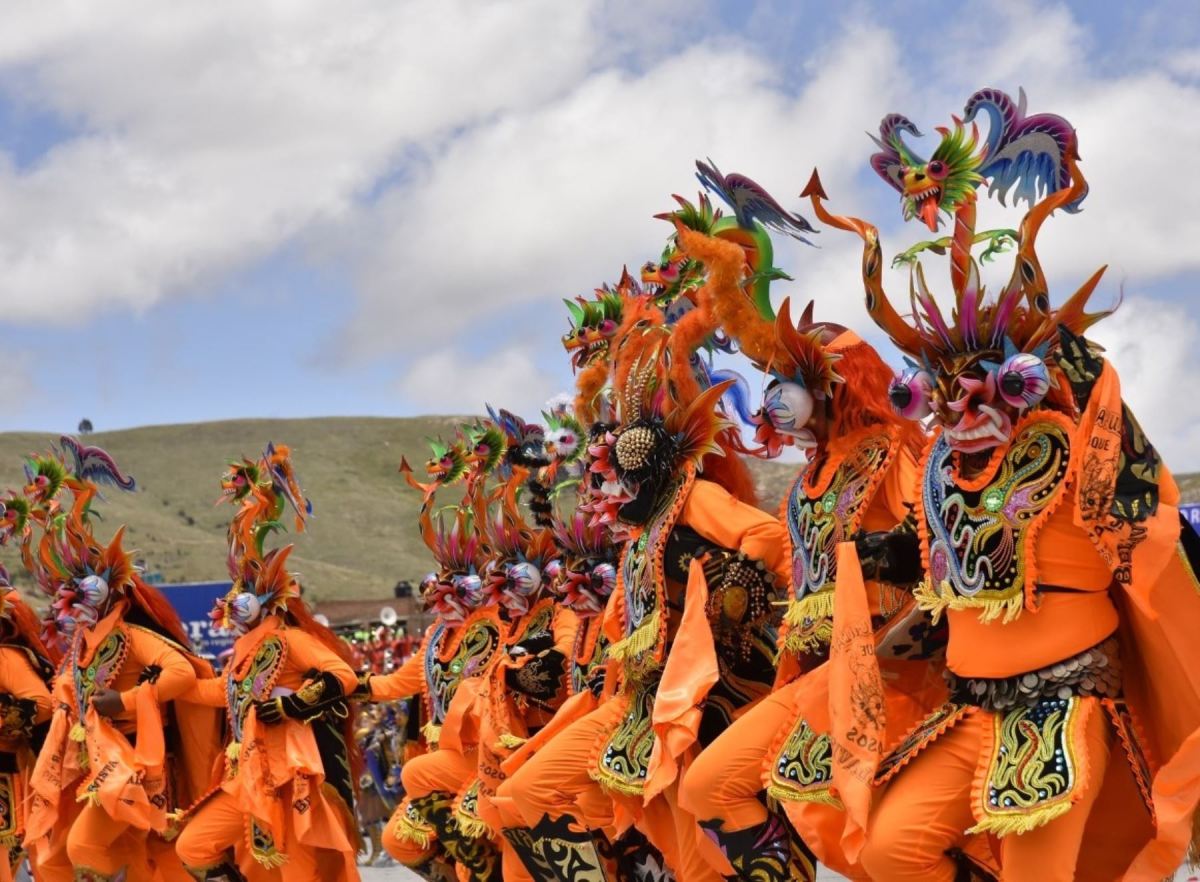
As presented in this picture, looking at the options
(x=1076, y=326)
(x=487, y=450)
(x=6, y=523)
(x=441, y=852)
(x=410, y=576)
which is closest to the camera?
(x=1076, y=326)

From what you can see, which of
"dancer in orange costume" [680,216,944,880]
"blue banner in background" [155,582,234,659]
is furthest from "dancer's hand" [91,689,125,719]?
"blue banner in background" [155,582,234,659]

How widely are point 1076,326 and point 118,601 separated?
282 inches

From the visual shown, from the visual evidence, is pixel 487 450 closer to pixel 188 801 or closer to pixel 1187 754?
pixel 188 801

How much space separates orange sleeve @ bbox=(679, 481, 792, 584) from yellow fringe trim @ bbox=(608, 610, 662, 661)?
1.29 ft

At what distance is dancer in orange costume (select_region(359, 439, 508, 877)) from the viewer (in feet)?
30.9

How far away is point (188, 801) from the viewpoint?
35.9ft

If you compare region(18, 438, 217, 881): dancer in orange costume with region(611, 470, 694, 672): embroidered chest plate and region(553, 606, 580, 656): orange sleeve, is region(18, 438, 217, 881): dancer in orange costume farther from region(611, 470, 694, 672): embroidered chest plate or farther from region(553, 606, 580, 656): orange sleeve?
region(611, 470, 694, 672): embroidered chest plate

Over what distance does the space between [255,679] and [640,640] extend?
3.70 metres

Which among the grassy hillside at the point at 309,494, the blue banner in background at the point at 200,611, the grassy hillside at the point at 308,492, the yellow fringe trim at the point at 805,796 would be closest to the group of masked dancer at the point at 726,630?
the yellow fringe trim at the point at 805,796

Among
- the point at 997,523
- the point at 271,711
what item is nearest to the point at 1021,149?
the point at 997,523

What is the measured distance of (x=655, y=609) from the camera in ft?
23.9

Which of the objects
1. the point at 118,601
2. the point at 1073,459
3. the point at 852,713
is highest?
the point at 118,601

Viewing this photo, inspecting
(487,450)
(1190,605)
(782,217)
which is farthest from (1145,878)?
(487,450)

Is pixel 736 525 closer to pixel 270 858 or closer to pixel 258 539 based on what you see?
pixel 270 858
